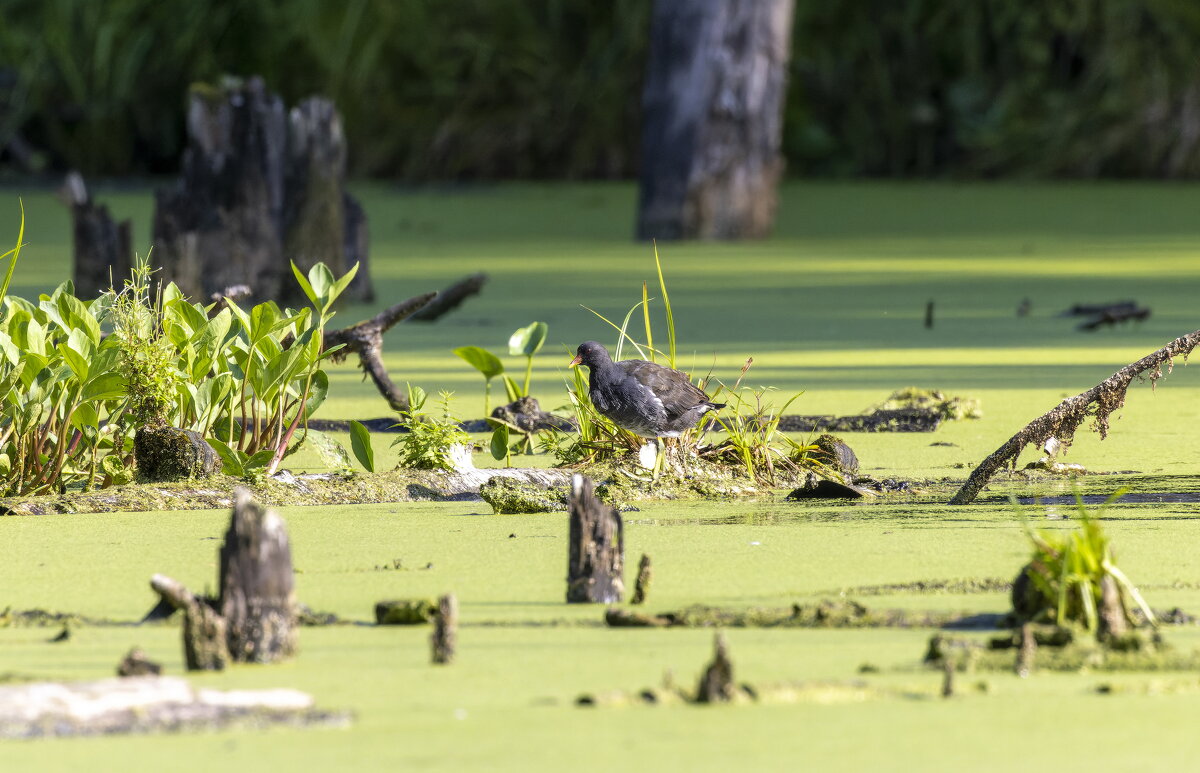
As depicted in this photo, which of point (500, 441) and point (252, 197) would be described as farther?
point (252, 197)

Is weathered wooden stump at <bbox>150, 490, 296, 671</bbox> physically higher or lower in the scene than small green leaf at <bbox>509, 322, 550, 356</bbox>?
lower

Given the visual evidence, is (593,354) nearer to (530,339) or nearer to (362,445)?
(530,339)

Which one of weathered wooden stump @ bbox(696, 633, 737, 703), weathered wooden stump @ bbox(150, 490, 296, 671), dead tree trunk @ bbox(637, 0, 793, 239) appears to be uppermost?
dead tree trunk @ bbox(637, 0, 793, 239)

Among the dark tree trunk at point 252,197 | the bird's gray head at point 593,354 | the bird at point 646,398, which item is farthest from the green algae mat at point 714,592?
the dark tree trunk at point 252,197

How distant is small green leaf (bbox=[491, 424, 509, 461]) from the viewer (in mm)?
3592

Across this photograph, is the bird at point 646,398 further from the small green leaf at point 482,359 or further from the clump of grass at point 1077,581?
the clump of grass at point 1077,581

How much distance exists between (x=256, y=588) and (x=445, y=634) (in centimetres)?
21

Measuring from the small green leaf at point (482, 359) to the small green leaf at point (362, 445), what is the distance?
0.93 feet

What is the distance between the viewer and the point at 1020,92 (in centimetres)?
1359

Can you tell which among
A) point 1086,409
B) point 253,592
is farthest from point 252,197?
point 253,592

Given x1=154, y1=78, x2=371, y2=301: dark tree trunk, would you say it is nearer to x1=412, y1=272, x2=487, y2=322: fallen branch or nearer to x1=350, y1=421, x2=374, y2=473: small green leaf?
x1=412, y1=272, x2=487, y2=322: fallen branch

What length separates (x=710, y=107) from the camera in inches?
386

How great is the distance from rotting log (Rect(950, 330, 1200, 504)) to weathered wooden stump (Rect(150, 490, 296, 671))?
1316mm

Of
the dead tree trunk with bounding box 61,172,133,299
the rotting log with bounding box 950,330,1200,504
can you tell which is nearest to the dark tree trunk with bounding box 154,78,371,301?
the dead tree trunk with bounding box 61,172,133,299
